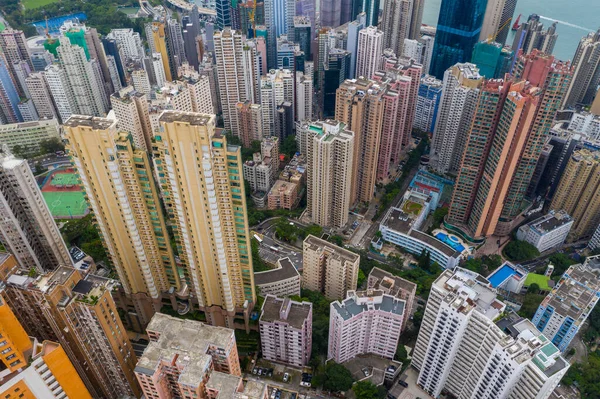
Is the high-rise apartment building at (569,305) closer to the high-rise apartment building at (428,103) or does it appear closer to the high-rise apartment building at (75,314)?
the high-rise apartment building at (75,314)

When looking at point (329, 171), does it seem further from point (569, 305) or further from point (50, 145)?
point (50, 145)

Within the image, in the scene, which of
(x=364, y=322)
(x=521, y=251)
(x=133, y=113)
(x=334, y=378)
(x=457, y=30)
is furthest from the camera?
(x=457, y=30)

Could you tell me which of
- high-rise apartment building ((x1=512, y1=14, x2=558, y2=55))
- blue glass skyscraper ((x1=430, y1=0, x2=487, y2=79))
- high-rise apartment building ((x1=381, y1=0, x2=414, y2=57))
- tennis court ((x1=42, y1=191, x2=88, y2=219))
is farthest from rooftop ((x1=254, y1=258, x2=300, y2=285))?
high-rise apartment building ((x1=381, y1=0, x2=414, y2=57))

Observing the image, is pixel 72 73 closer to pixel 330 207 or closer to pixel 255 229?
pixel 255 229

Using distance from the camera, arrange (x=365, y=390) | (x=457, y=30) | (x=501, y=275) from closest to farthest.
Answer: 1. (x=365, y=390)
2. (x=501, y=275)
3. (x=457, y=30)

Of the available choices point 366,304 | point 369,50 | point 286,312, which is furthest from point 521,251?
point 369,50

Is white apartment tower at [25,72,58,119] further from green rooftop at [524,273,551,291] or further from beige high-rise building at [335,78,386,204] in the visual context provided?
green rooftop at [524,273,551,291]
